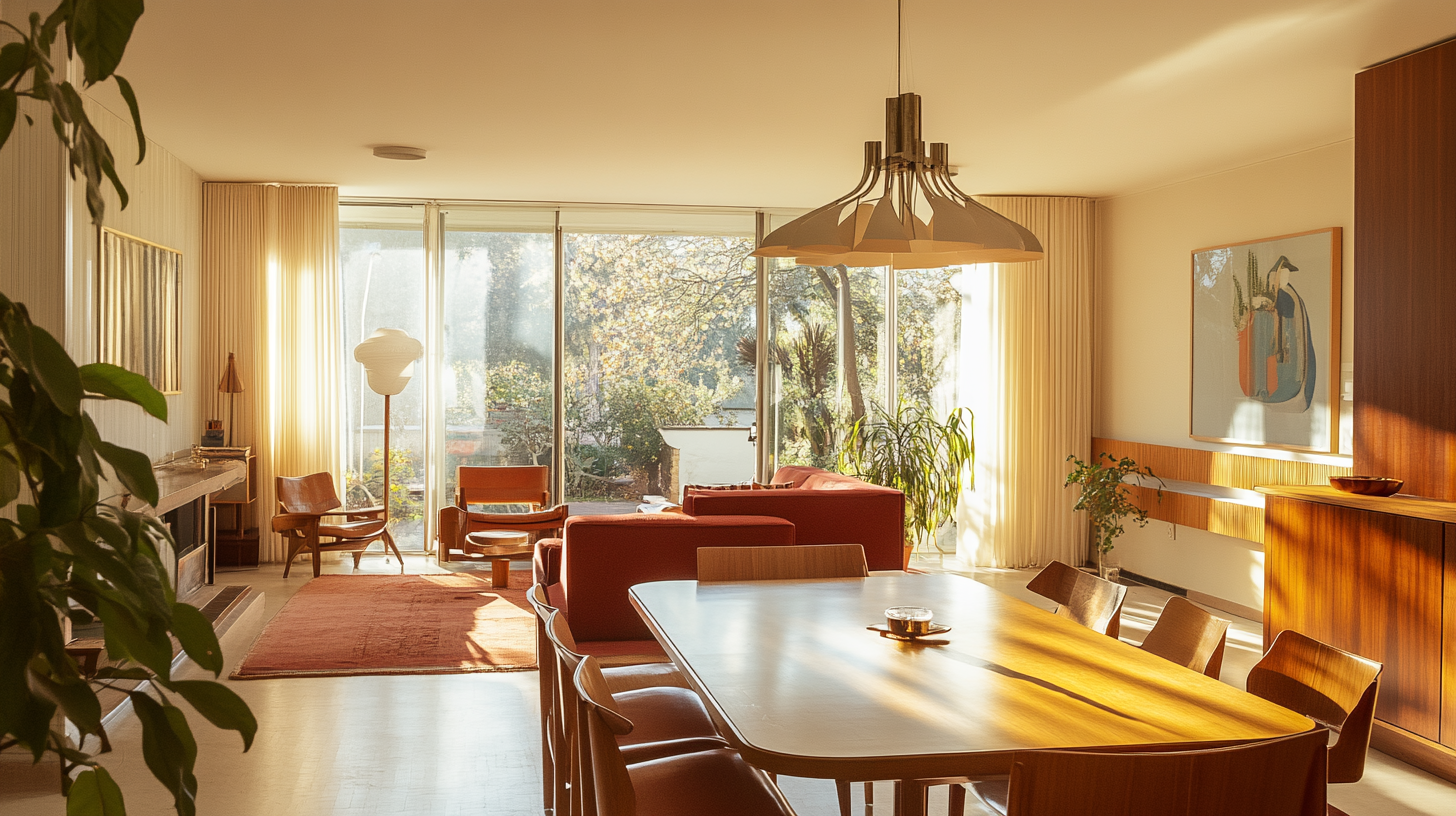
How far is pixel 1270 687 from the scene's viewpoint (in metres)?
2.46

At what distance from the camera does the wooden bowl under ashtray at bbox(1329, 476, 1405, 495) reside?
4.17 metres

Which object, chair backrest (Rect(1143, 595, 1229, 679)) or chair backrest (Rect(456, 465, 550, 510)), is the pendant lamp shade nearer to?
chair backrest (Rect(1143, 595, 1229, 679))

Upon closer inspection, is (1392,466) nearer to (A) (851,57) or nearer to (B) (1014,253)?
(B) (1014,253)

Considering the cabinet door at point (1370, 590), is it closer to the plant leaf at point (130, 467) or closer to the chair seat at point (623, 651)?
the chair seat at point (623, 651)

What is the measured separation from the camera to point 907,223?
295cm

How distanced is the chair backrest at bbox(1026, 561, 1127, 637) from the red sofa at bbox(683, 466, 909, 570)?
1605 mm

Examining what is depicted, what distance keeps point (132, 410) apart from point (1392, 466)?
6.46 metres

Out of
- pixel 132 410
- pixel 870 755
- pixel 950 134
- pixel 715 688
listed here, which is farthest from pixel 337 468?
pixel 870 755

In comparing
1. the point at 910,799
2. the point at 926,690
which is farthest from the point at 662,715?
the point at 926,690

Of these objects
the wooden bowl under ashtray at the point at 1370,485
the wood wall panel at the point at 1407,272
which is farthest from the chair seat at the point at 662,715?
the wood wall panel at the point at 1407,272

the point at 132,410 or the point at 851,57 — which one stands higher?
the point at 851,57

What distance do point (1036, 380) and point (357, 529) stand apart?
5.10 m

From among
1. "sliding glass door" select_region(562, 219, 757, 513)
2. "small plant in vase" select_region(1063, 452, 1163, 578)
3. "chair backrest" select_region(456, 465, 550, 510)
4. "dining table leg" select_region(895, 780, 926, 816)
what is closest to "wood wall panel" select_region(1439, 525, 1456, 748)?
"dining table leg" select_region(895, 780, 926, 816)

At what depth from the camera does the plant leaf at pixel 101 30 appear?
2.49 ft
